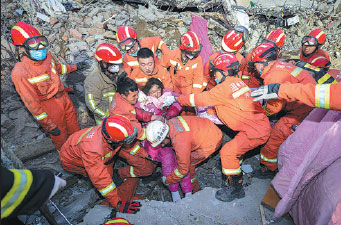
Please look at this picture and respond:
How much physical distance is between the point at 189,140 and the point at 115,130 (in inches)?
40.2

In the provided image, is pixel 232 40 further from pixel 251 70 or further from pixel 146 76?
pixel 146 76

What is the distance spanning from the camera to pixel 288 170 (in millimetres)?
2465

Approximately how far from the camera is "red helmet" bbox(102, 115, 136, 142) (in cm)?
267

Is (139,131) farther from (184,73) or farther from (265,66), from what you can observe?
(265,66)

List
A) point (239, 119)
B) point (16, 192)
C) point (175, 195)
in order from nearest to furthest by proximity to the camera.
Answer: point (16, 192), point (239, 119), point (175, 195)

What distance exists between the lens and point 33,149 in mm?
3840

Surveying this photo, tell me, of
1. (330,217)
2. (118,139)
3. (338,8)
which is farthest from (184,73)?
(338,8)

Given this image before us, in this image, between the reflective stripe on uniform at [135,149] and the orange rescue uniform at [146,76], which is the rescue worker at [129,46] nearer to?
the orange rescue uniform at [146,76]

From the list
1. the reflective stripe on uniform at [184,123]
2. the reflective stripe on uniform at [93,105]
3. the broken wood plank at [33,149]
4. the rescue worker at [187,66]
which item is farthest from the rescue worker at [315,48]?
the broken wood plank at [33,149]

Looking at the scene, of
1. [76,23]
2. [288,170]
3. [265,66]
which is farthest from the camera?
[76,23]

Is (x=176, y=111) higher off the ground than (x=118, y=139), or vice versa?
(x=118, y=139)

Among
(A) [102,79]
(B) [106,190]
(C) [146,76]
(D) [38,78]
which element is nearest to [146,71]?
(C) [146,76]

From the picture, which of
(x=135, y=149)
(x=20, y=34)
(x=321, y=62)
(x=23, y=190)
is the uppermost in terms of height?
(x=20, y=34)

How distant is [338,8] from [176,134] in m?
7.47
